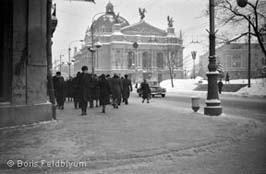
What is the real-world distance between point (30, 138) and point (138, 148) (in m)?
2.80

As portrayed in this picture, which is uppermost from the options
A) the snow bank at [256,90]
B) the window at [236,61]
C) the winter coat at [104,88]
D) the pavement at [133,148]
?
the window at [236,61]

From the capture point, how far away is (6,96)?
869 centimetres

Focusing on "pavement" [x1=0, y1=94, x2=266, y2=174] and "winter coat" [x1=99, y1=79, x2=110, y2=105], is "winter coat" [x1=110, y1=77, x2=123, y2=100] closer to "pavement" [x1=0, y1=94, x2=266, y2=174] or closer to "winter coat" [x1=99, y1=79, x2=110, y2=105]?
"winter coat" [x1=99, y1=79, x2=110, y2=105]

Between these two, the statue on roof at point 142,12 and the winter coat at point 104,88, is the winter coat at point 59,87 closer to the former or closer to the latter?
the winter coat at point 104,88

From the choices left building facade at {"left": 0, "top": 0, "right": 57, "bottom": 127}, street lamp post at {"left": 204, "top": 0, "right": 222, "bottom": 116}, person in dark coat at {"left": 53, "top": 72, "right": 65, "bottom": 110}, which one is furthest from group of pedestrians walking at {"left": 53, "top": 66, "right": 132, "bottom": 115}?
street lamp post at {"left": 204, "top": 0, "right": 222, "bottom": 116}

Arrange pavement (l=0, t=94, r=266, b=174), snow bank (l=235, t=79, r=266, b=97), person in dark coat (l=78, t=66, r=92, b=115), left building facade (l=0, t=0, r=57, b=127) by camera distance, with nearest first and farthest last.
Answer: pavement (l=0, t=94, r=266, b=174)
left building facade (l=0, t=0, r=57, b=127)
person in dark coat (l=78, t=66, r=92, b=115)
snow bank (l=235, t=79, r=266, b=97)

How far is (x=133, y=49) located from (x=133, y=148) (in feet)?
282

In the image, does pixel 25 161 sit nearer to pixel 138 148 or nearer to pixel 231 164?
pixel 138 148

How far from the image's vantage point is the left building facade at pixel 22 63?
8719mm

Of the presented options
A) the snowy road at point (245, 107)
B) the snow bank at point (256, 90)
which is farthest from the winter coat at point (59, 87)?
the snow bank at point (256, 90)

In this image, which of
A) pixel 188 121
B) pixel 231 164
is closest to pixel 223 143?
pixel 231 164

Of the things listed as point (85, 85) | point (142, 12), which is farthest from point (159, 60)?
point (85, 85)

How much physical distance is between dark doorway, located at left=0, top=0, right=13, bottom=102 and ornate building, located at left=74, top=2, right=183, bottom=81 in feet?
254

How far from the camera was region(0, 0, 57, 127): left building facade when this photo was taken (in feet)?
28.6
